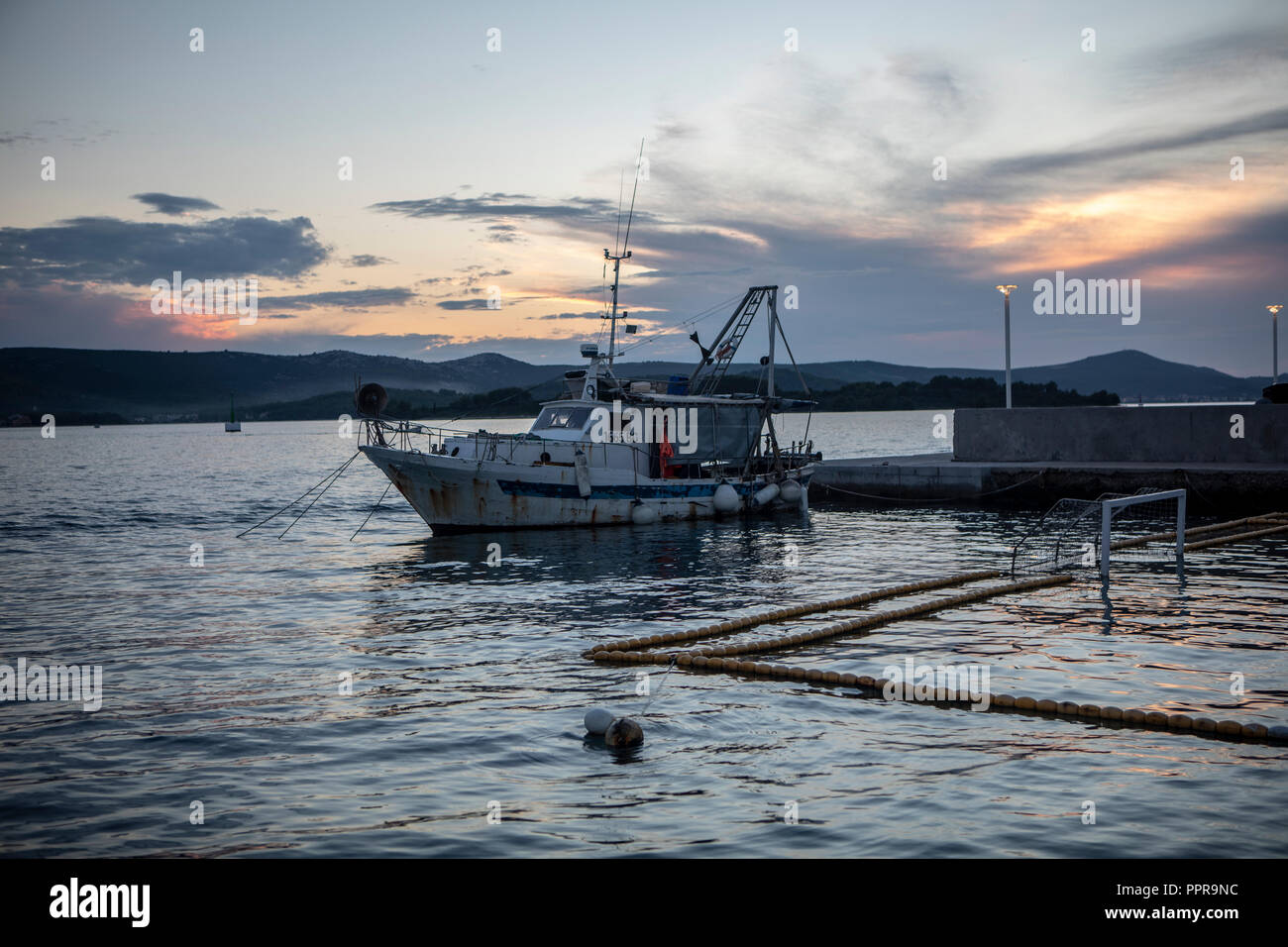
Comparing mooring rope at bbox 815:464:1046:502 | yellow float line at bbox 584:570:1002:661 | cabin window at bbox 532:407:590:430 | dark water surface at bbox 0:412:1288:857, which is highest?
cabin window at bbox 532:407:590:430

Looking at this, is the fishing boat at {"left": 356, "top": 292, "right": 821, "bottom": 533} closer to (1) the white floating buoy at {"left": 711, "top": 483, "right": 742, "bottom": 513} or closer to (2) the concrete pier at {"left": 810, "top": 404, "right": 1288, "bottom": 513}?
(1) the white floating buoy at {"left": 711, "top": 483, "right": 742, "bottom": 513}

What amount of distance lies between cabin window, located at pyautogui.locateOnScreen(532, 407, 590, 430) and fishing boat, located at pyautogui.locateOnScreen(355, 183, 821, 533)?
1.3 inches

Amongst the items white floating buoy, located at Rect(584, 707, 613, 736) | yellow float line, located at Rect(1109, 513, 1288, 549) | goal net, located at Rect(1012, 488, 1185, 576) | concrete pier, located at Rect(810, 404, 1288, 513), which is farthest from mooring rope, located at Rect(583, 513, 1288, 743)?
concrete pier, located at Rect(810, 404, 1288, 513)

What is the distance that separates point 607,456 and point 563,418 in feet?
5.64

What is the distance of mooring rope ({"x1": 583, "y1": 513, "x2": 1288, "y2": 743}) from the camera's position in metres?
9.52

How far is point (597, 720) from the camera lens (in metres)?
9.57

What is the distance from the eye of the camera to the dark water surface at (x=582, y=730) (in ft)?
24.2

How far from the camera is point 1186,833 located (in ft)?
23.2

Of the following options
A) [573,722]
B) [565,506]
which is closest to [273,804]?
[573,722]

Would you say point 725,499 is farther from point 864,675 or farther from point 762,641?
point 864,675

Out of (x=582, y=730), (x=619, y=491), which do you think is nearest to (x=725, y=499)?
(x=619, y=491)

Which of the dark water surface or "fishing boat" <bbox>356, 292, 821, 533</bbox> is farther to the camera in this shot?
"fishing boat" <bbox>356, 292, 821, 533</bbox>
